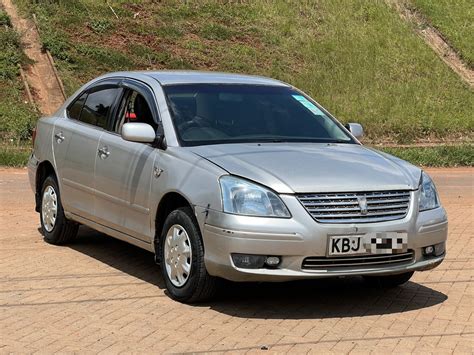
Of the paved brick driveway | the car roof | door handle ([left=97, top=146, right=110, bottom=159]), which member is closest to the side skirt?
the paved brick driveway

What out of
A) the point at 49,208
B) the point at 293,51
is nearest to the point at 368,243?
the point at 49,208

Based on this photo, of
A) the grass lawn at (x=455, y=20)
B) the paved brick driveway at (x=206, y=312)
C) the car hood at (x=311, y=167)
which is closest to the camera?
the paved brick driveway at (x=206, y=312)

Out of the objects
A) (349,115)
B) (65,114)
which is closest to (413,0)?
(349,115)

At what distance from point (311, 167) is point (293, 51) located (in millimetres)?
23701

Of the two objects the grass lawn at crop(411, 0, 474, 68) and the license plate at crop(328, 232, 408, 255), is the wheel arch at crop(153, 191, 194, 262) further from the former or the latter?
the grass lawn at crop(411, 0, 474, 68)

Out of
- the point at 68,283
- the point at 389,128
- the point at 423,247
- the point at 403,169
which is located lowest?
the point at 389,128

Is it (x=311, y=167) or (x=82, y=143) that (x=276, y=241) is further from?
(x=82, y=143)

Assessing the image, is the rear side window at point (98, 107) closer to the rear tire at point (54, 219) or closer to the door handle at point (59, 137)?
the door handle at point (59, 137)

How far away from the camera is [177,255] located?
22.8 feet

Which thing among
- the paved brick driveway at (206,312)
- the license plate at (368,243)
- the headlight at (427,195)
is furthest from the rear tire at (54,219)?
the headlight at (427,195)

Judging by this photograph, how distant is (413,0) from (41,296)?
102ft

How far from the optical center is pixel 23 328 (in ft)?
20.5

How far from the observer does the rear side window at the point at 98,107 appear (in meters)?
8.50

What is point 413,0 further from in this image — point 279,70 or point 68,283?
point 68,283
